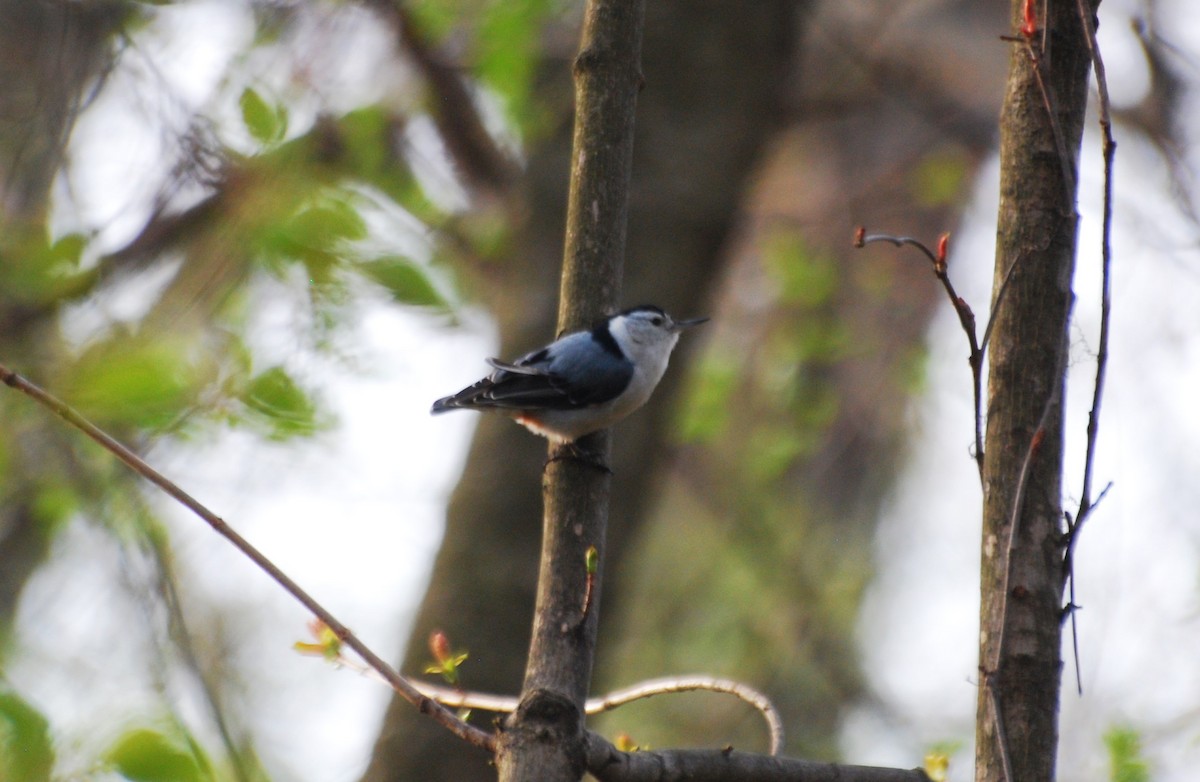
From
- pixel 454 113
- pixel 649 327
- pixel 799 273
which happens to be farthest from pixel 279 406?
pixel 799 273

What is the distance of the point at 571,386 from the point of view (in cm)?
356

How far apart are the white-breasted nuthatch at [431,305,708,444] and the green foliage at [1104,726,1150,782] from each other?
5.15 feet

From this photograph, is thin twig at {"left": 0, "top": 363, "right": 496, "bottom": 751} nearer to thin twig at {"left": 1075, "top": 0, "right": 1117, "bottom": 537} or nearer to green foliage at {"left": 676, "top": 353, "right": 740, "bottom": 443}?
thin twig at {"left": 1075, "top": 0, "right": 1117, "bottom": 537}

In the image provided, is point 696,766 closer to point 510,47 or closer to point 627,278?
point 627,278

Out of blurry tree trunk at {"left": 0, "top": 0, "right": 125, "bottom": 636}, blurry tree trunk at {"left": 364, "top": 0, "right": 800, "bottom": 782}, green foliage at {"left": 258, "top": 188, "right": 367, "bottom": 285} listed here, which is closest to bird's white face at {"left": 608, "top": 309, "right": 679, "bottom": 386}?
blurry tree trunk at {"left": 364, "top": 0, "right": 800, "bottom": 782}

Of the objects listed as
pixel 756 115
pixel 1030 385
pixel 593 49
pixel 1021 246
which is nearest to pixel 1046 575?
pixel 1030 385

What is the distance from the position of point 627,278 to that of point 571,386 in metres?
1.48

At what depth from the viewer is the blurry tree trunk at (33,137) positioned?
313cm

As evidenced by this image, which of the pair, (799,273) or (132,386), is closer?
(132,386)

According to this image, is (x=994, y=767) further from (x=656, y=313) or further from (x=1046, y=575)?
(x=656, y=313)

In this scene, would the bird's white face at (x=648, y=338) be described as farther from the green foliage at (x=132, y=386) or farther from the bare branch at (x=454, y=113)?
the bare branch at (x=454, y=113)

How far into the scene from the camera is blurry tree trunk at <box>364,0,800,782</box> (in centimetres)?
434

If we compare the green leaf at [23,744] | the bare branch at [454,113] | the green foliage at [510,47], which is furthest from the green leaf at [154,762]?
the bare branch at [454,113]

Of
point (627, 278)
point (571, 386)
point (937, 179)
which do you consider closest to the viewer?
point (571, 386)
